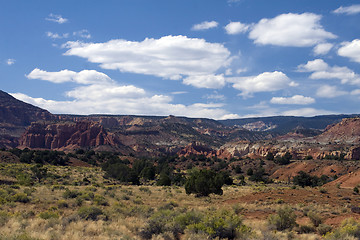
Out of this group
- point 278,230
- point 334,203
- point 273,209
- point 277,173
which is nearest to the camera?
point 278,230

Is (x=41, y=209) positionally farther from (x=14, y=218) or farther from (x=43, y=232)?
(x=43, y=232)

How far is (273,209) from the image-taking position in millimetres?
21375

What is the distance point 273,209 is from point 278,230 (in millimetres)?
6069

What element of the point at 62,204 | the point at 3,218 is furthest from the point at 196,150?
the point at 3,218

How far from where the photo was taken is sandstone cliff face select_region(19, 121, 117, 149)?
174875mm

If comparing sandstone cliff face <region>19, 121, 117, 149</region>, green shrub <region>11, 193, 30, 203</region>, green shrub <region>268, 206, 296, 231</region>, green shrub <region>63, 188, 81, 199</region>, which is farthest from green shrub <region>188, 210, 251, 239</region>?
sandstone cliff face <region>19, 121, 117, 149</region>

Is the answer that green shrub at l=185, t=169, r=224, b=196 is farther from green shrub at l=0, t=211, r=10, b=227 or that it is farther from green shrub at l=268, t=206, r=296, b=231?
green shrub at l=0, t=211, r=10, b=227

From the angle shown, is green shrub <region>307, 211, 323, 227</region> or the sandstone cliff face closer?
green shrub <region>307, 211, 323, 227</region>

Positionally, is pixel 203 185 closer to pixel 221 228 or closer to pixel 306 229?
pixel 306 229

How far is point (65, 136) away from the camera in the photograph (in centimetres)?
18312

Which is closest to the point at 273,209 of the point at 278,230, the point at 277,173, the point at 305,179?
the point at 278,230

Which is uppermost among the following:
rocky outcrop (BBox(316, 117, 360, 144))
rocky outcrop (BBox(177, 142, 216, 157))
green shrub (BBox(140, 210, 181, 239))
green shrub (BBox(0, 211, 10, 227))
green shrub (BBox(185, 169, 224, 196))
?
rocky outcrop (BBox(316, 117, 360, 144))

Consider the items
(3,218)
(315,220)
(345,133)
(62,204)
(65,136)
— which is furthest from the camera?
(65,136)

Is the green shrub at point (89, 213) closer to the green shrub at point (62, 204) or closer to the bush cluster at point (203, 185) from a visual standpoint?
the green shrub at point (62, 204)
